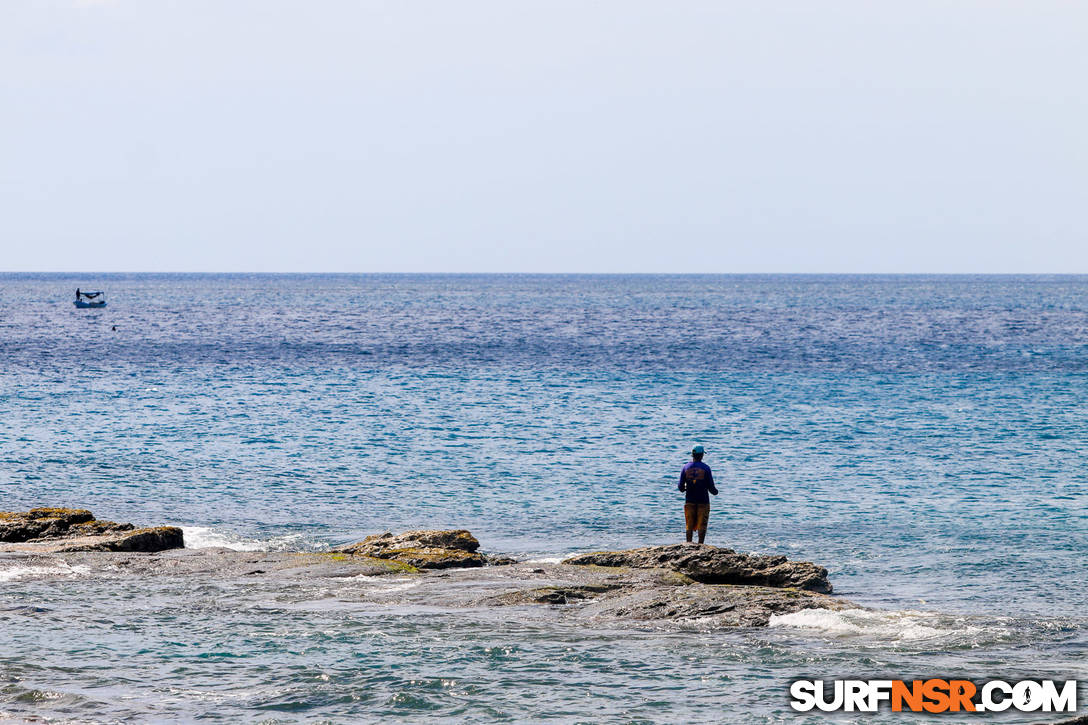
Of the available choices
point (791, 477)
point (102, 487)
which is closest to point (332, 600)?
point (102, 487)

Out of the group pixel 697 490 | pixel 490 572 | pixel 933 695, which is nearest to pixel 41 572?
pixel 490 572

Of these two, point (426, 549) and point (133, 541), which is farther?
point (133, 541)

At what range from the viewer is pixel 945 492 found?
33281mm

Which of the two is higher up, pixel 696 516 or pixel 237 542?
pixel 696 516

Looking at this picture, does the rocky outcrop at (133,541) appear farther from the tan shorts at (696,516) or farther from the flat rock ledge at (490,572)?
the tan shorts at (696,516)

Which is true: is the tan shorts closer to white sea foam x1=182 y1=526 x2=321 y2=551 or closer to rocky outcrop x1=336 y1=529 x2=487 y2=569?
rocky outcrop x1=336 y1=529 x2=487 y2=569

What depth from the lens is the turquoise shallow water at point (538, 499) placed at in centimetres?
1587

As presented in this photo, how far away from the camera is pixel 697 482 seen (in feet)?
80.5

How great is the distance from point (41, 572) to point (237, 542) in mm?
5522

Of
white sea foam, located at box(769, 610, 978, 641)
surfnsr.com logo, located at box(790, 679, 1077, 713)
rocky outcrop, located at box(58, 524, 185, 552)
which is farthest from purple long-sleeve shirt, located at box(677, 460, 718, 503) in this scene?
rocky outcrop, located at box(58, 524, 185, 552)

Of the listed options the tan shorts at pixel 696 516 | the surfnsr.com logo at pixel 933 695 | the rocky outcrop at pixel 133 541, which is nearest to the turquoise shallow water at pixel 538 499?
the surfnsr.com logo at pixel 933 695

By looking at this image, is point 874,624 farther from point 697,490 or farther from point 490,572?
point 490,572

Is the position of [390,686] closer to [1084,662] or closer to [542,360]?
[1084,662]

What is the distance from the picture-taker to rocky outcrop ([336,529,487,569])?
75.1 ft
